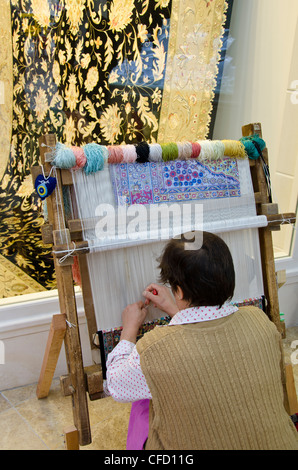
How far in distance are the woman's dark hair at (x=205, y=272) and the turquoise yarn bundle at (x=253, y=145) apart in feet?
2.10

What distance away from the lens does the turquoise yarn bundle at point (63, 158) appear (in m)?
1.28

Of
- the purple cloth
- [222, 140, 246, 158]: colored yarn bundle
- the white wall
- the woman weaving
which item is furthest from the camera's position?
the white wall

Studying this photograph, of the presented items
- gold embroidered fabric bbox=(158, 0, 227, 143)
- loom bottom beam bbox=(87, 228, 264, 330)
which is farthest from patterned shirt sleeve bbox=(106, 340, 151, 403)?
gold embroidered fabric bbox=(158, 0, 227, 143)

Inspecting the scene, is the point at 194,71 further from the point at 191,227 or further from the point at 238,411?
the point at 238,411

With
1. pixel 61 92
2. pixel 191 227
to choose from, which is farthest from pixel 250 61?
pixel 191 227

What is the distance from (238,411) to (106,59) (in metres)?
1.87

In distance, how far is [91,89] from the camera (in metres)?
2.23

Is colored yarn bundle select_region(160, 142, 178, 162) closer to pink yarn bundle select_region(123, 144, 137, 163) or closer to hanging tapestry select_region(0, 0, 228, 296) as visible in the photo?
pink yarn bundle select_region(123, 144, 137, 163)

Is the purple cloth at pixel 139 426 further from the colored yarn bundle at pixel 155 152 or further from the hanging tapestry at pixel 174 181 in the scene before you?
the colored yarn bundle at pixel 155 152

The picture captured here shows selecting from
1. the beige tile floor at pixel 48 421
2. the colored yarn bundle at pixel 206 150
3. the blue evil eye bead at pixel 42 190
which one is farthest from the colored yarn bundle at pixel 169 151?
the beige tile floor at pixel 48 421

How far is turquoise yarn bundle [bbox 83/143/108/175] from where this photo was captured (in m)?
1.32

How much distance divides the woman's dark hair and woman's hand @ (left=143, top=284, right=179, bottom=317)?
1.09ft

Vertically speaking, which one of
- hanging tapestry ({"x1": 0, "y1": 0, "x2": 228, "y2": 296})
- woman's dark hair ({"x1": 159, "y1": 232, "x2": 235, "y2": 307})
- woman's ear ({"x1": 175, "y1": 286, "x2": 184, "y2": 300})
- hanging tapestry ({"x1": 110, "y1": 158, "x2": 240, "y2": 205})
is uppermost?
hanging tapestry ({"x1": 0, "y1": 0, "x2": 228, "y2": 296})

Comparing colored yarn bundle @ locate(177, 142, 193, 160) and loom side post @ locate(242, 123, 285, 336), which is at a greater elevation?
colored yarn bundle @ locate(177, 142, 193, 160)
